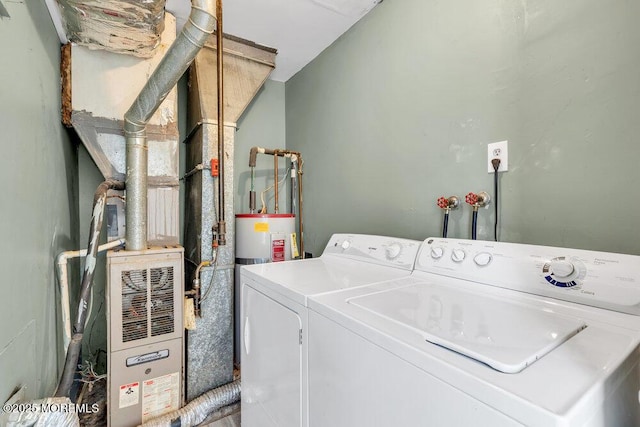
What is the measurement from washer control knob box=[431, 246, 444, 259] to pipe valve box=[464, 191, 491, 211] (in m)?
0.24

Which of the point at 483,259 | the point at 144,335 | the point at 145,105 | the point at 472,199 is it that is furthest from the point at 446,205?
the point at 144,335

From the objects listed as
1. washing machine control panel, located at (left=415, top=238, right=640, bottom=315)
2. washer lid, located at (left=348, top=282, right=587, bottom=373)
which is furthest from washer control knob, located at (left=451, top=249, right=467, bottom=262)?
washer lid, located at (left=348, top=282, right=587, bottom=373)

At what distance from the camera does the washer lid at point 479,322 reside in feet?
1.83

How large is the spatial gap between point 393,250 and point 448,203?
33cm

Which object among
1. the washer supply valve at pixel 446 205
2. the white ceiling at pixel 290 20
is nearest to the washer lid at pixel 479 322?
the washer supply valve at pixel 446 205

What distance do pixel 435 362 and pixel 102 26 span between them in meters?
2.01

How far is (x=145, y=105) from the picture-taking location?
1.47m

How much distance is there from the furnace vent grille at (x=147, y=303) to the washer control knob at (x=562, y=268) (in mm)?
1700

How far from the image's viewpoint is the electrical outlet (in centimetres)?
116

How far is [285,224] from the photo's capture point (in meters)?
2.13

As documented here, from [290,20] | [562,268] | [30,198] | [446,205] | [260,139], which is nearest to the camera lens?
[562,268]

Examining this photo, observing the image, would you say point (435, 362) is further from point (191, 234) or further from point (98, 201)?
point (191, 234)

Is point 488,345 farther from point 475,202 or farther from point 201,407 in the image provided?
point 201,407

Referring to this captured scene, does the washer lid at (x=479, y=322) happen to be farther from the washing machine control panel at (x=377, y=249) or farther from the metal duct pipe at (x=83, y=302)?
the metal duct pipe at (x=83, y=302)
